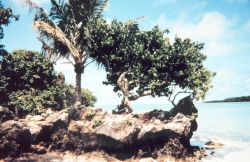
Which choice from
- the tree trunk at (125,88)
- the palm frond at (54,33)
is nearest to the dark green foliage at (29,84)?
the tree trunk at (125,88)

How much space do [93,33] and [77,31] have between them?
151cm

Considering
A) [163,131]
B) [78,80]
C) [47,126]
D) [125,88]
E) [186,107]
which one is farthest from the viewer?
[186,107]

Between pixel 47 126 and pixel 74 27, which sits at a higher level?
pixel 74 27

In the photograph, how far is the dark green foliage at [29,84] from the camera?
2722 centimetres

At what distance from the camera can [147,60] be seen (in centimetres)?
2628

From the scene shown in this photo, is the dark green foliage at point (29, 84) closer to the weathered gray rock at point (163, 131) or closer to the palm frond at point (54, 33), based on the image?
the palm frond at point (54, 33)

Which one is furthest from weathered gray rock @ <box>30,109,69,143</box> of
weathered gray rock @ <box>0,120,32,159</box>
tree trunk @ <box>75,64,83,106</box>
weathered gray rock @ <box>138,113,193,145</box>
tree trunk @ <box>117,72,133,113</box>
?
weathered gray rock @ <box>138,113,193,145</box>

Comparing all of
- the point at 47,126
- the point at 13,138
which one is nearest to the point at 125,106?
the point at 47,126

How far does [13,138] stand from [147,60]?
43.8ft

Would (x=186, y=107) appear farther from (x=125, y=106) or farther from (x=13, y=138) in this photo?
(x=13, y=138)

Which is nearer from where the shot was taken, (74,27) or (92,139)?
(92,139)

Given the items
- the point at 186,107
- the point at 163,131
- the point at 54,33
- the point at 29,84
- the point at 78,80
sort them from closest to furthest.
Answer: the point at 163,131 → the point at 54,33 → the point at 78,80 → the point at 186,107 → the point at 29,84

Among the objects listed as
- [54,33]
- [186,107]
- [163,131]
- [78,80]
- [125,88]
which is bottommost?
[163,131]

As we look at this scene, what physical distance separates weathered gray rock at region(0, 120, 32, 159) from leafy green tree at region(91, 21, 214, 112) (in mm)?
9676
